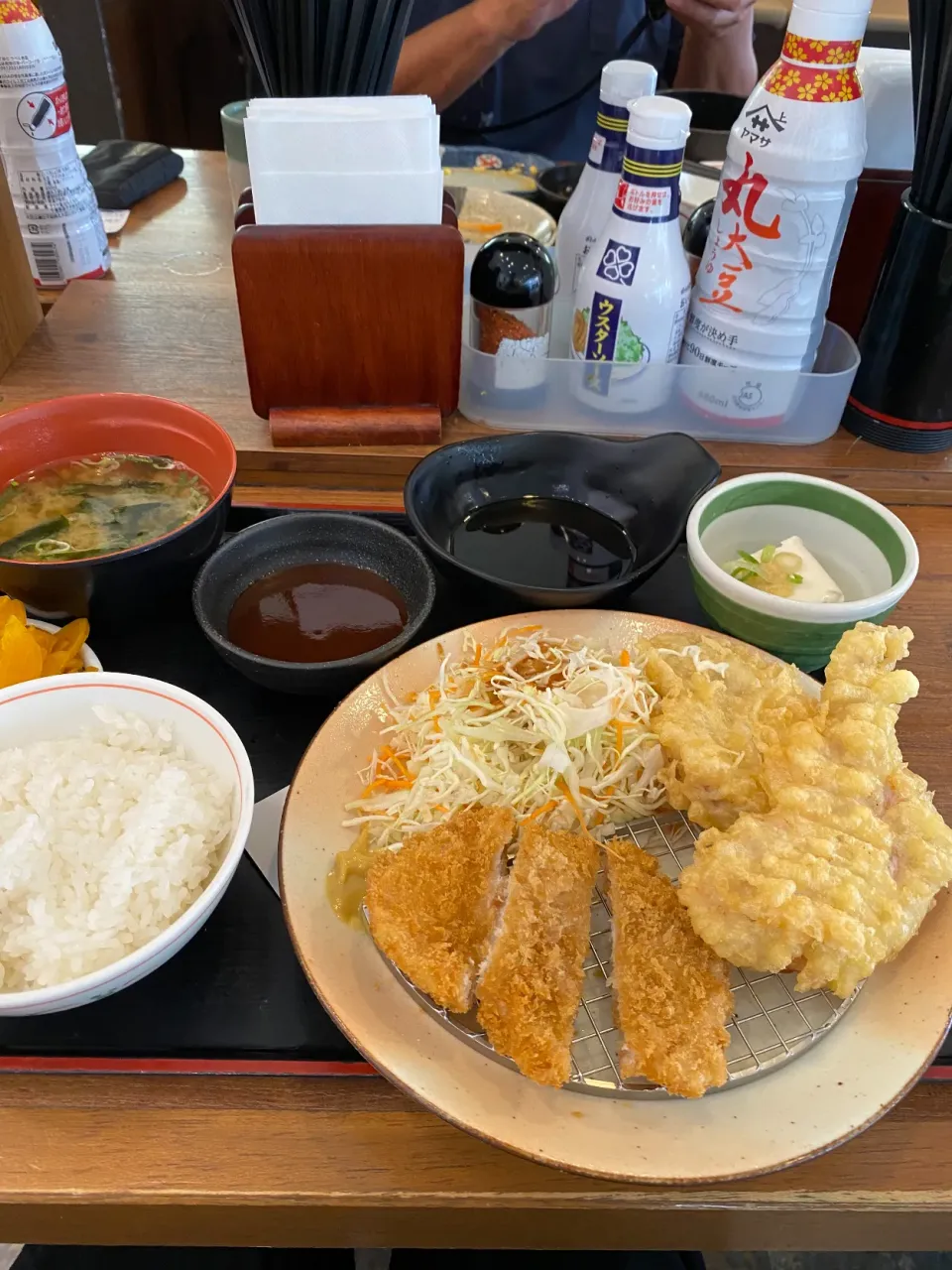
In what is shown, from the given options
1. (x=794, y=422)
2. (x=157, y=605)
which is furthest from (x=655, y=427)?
(x=157, y=605)

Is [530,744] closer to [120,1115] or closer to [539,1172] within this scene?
[539,1172]

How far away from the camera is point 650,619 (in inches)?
58.6

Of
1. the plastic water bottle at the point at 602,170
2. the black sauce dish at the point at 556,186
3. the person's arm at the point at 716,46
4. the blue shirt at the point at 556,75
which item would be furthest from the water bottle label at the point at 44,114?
the person's arm at the point at 716,46

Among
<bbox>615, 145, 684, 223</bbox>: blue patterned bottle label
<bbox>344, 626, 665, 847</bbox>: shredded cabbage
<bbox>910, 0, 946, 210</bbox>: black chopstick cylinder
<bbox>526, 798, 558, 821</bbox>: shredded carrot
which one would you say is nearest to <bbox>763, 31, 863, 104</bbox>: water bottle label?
<bbox>910, 0, 946, 210</bbox>: black chopstick cylinder

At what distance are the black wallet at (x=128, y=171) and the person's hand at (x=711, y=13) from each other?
6.49 feet

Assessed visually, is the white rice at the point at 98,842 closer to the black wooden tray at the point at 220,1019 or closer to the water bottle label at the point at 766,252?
the black wooden tray at the point at 220,1019

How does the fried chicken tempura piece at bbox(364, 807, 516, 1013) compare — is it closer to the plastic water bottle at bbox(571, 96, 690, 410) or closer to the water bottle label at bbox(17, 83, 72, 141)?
the plastic water bottle at bbox(571, 96, 690, 410)

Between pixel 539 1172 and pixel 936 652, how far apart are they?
1148 mm

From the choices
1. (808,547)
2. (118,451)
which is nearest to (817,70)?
(808,547)

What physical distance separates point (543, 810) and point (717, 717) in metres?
0.29

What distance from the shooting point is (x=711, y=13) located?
3.26m

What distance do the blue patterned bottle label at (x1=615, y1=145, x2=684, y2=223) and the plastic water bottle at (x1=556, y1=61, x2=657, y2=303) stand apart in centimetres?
16

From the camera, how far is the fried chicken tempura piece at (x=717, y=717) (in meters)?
1.19

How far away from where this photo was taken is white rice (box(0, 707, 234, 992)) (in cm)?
103
